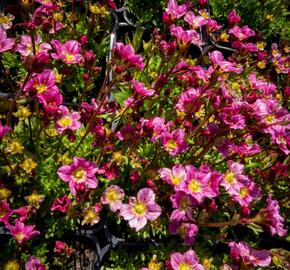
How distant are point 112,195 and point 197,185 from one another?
289 mm

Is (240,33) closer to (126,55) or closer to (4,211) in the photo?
(126,55)

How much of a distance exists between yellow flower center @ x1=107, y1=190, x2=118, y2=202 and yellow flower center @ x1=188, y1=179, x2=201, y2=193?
0.27 meters

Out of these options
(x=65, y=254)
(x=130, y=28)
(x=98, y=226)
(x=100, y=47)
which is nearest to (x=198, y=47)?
(x=130, y=28)

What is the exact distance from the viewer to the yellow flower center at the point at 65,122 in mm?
1130

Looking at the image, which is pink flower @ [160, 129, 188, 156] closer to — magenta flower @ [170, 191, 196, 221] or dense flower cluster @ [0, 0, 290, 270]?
dense flower cluster @ [0, 0, 290, 270]

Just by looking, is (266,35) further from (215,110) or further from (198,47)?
(215,110)

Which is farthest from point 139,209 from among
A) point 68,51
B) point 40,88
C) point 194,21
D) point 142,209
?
point 194,21

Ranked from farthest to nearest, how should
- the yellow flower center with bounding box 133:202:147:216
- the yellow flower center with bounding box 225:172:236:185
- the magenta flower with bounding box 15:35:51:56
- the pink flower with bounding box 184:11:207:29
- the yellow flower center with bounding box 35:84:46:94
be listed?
the pink flower with bounding box 184:11:207:29
the magenta flower with bounding box 15:35:51:56
the yellow flower center with bounding box 225:172:236:185
the yellow flower center with bounding box 133:202:147:216
the yellow flower center with bounding box 35:84:46:94

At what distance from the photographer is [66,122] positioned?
114 cm

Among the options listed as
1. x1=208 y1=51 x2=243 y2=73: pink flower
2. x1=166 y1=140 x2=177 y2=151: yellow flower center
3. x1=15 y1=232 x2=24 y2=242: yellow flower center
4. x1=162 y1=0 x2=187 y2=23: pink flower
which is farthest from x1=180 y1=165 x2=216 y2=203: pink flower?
x1=162 y1=0 x2=187 y2=23: pink flower

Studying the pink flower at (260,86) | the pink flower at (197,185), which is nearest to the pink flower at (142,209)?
the pink flower at (197,185)

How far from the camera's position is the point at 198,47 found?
6.73 feet

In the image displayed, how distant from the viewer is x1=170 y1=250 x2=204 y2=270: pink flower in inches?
42.4

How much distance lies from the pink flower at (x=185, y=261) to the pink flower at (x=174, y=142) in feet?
0.98
